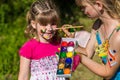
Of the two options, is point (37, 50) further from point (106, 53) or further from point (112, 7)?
point (112, 7)

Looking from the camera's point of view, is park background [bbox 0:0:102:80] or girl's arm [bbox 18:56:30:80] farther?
park background [bbox 0:0:102:80]

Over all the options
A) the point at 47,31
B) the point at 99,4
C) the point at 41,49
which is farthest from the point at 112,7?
the point at 41,49

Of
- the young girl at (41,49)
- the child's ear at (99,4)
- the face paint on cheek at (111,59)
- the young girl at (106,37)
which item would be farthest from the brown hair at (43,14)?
the face paint on cheek at (111,59)

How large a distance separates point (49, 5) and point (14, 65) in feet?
7.51

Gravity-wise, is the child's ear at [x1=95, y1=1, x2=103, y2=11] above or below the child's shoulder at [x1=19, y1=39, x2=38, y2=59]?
above

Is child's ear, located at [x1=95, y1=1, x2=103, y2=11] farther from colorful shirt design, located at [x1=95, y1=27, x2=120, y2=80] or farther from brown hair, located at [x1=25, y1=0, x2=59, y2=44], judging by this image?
brown hair, located at [x1=25, y1=0, x2=59, y2=44]

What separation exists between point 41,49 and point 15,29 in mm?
3417

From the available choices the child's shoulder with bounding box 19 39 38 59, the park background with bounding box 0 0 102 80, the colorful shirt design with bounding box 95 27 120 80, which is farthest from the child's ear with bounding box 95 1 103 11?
the park background with bounding box 0 0 102 80

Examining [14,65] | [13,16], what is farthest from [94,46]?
[13,16]

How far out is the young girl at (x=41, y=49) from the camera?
3.58 metres

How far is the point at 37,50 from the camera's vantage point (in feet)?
11.9

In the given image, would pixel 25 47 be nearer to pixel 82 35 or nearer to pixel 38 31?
pixel 38 31

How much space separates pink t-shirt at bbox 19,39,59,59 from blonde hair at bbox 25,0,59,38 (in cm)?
10

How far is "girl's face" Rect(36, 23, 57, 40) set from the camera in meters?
3.52
